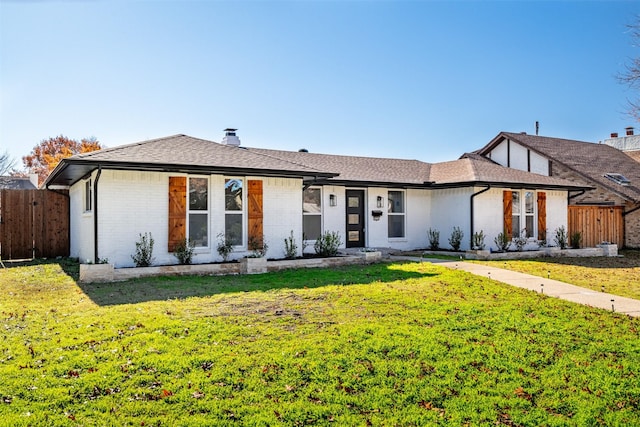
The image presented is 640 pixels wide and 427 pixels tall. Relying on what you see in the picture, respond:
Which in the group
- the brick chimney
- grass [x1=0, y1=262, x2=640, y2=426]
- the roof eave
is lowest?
grass [x1=0, y1=262, x2=640, y2=426]

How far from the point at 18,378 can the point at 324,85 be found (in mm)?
14043

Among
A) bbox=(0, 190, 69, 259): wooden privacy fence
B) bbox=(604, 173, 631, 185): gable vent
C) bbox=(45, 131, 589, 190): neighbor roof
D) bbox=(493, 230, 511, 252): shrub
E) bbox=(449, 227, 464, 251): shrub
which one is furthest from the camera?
bbox=(604, 173, 631, 185): gable vent

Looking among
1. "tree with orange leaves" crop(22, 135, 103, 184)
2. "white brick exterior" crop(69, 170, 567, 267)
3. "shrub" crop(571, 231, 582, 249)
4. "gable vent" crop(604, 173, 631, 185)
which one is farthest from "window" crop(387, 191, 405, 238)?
"tree with orange leaves" crop(22, 135, 103, 184)

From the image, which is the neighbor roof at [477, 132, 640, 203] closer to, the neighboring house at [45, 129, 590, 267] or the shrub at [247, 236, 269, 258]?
the neighboring house at [45, 129, 590, 267]

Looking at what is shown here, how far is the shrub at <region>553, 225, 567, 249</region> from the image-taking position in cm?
1781

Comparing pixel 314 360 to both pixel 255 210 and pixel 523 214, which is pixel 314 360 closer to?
pixel 255 210

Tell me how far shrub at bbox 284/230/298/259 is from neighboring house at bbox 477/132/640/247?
40.4 ft

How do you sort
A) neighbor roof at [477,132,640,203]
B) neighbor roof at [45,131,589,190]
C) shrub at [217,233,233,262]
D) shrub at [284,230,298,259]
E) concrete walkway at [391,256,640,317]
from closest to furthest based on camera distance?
1. concrete walkway at [391,256,640,317]
2. neighbor roof at [45,131,589,190]
3. shrub at [217,233,233,262]
4. shrub at [284,230,298,259]
5. neighbor roof at [477,132,640,203]

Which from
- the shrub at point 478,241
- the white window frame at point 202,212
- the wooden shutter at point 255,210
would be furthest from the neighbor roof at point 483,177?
the white window frame at point 202,212

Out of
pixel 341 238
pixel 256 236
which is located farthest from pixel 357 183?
pixel 256 236

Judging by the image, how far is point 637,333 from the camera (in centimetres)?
621

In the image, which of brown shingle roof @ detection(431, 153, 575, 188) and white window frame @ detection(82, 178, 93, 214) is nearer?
white window frame @ detection(82, 178, 93, 214)

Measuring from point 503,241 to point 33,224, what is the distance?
1563cm

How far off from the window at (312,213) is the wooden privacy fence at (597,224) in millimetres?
10627
